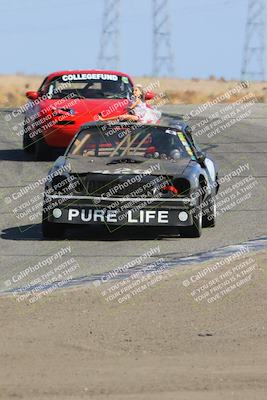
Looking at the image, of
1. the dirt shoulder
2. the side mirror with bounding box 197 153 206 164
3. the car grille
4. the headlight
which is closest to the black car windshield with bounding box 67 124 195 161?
the side mirror with bounding box 197 153 206 164

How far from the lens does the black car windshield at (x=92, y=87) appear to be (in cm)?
2052

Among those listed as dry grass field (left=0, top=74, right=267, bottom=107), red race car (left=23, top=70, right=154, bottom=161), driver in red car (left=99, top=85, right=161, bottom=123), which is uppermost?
driver in red car (left=99, top=85, right=161, bottom=123)

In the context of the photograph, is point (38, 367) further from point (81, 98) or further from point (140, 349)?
point (81, 98)

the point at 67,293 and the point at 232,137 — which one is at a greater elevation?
the point at 67,293

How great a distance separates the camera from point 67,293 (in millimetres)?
9656

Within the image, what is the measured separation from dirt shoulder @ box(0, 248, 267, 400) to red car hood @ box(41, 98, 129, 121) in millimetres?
9086

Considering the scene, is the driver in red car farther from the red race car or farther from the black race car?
the black race car

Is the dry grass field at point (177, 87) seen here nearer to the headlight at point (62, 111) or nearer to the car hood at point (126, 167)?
the headlight at point (62, 111)

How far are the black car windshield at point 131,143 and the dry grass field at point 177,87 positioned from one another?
85.1ft

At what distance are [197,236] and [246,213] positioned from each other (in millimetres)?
2109

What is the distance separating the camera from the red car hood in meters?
19.5

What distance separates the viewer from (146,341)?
805 cm

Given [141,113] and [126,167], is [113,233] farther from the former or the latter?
[141,113]

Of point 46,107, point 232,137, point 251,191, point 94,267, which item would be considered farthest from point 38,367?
point 232,137
